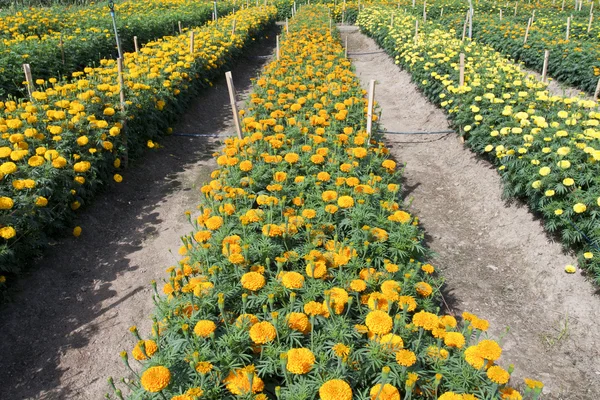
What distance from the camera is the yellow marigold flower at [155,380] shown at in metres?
1.91

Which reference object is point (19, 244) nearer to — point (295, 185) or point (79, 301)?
point (79, 301)

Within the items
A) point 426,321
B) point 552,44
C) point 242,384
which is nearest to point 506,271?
point 426,321

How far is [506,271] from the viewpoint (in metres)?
5.07

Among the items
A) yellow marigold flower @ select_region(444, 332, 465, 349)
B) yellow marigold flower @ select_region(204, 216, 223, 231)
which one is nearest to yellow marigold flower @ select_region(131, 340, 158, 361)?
yellow marigold flower @ select_region(204, 216, 223, 231)

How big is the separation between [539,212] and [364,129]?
255cm

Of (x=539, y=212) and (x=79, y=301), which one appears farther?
(x=539, y=212)

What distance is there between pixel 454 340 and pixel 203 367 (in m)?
1.35

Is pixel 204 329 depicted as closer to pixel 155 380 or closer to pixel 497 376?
pixel 155 380

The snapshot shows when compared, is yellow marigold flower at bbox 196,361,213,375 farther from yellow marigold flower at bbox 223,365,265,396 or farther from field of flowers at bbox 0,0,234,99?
field of flowers at bbox 0,0,234,99

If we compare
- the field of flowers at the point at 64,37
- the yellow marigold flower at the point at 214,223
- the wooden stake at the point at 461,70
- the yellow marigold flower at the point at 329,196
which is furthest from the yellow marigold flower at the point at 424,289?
the field of flowers at the point at 64,37

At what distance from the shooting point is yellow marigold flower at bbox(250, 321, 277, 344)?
7.35ft

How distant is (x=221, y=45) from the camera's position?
469 inches

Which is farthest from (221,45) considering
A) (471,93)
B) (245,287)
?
(245,287)

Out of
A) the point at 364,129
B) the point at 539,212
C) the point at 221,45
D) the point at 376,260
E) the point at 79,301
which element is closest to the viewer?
the point at 376,260
